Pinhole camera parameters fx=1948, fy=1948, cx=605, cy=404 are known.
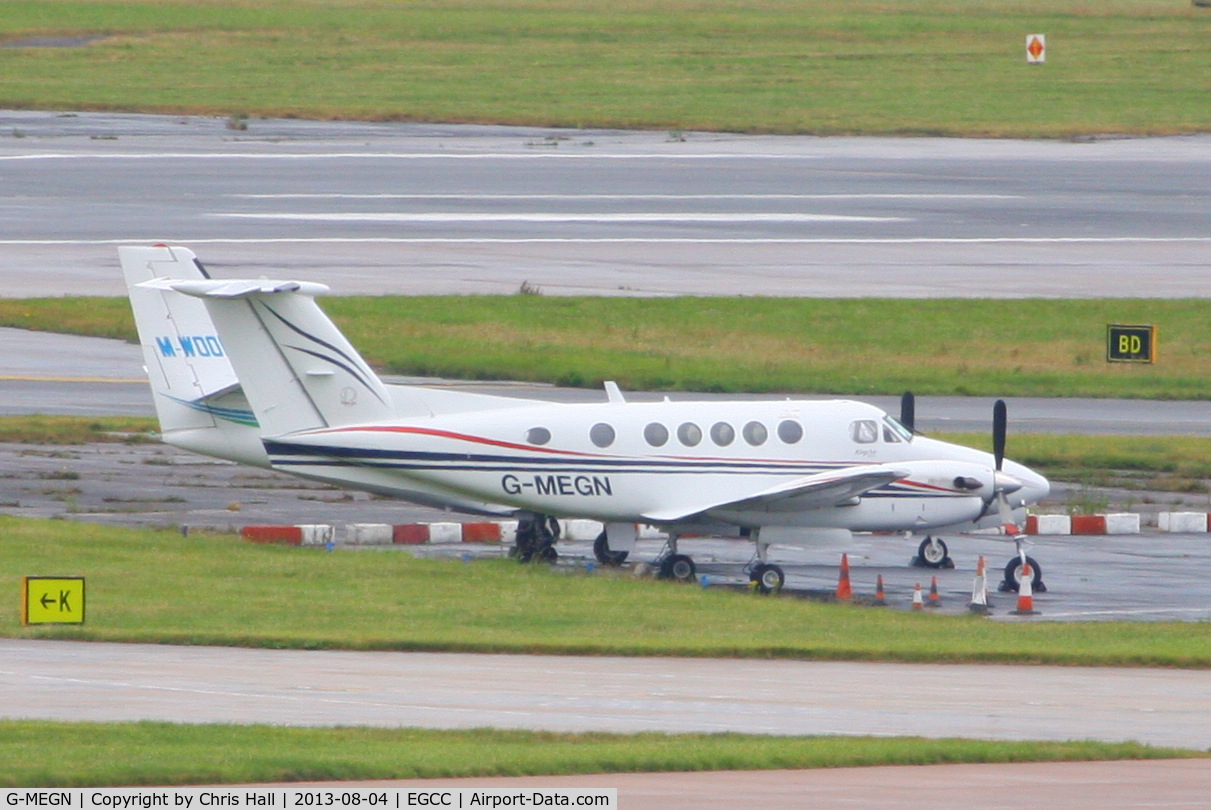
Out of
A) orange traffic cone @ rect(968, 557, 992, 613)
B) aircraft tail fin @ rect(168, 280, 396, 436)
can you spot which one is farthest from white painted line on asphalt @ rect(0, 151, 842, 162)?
orange traffic cone @ rect(968, 557, 992, 613)

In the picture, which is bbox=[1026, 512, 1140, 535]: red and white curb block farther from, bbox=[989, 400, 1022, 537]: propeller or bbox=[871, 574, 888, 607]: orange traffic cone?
bbox=[871, 574, 888, 607]: orange traffic cone

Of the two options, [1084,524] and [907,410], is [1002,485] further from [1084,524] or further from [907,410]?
[1084,524]

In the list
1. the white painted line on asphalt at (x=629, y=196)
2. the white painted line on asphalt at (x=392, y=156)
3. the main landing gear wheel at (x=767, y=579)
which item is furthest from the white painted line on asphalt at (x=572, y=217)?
the main landing gear wheel at (x=767, y=579)

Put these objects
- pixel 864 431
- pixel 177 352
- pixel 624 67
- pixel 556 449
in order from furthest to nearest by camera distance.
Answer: pixel 624 67 < pixel 177 352 < pixel 864 431 < pixel 556 449

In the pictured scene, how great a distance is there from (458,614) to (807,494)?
6270 millimetres

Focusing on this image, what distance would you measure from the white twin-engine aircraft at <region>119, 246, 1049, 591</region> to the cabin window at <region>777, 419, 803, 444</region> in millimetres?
15

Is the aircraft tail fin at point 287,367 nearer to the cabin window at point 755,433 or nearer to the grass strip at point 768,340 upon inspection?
the cabin window at point 755,433

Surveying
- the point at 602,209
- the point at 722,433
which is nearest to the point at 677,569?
the point at 722,433

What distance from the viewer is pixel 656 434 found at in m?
28.7

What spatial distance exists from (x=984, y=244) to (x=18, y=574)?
3880cm

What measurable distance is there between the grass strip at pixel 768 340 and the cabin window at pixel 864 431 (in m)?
12.8

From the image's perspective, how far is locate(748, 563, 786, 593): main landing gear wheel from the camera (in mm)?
27625

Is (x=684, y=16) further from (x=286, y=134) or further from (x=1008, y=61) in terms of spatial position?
(x=286, y=134)

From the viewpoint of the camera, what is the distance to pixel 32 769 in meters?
14.1
